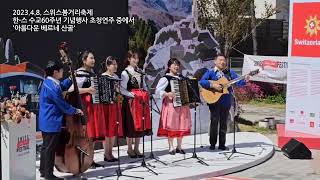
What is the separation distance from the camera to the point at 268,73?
16984 mm

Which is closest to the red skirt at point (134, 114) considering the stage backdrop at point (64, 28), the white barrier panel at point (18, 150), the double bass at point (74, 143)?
the double bass at point (74, 143)

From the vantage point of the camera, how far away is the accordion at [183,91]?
10219 mm

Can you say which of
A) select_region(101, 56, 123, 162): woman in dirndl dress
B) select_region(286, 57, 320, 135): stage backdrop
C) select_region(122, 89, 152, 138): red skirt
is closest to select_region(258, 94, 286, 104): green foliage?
select_region(286, 57, 320, 135): stage backdrop

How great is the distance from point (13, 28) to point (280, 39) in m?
19.7

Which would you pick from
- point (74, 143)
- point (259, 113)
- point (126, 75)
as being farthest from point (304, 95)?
point (259, 113)

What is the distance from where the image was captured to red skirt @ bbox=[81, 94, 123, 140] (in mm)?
9353

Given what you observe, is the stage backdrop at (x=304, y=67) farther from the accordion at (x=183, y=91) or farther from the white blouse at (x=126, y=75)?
the white blouse at (x=126, y=75)

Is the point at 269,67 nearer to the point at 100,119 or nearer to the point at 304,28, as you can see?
the point at 304,28

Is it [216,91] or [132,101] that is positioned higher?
[216,91]

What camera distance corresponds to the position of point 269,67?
16891 mm

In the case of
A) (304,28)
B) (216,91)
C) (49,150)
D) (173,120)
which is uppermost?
(304,28)

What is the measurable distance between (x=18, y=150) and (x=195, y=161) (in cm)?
357

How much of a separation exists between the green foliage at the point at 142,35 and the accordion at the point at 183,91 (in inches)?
78.0

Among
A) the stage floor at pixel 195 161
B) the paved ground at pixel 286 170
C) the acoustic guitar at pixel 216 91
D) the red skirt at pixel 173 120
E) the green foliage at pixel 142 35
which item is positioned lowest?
the paved ground at pixel 286 170
